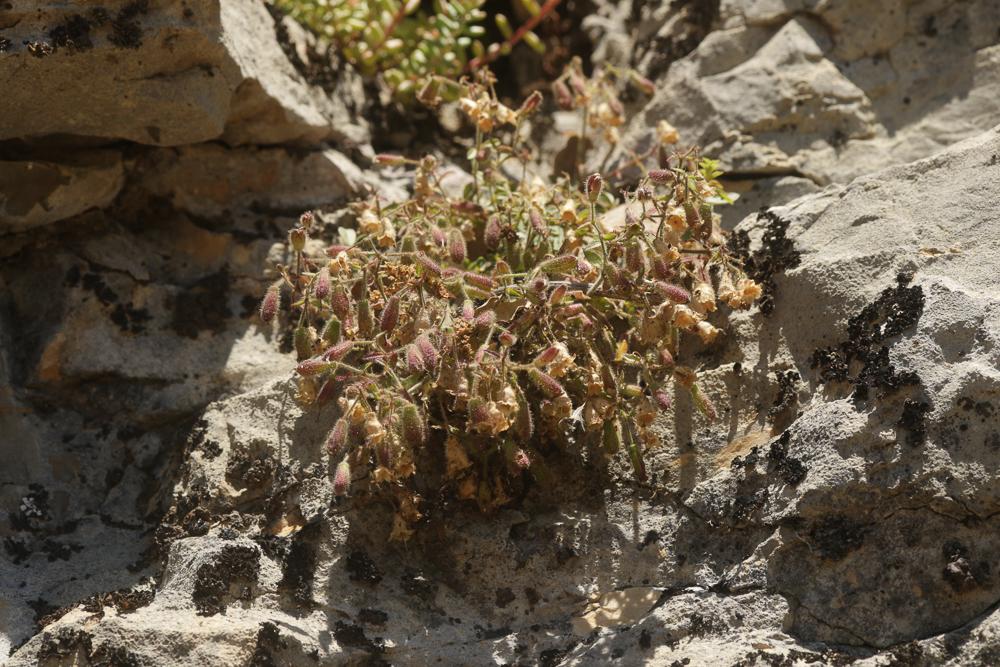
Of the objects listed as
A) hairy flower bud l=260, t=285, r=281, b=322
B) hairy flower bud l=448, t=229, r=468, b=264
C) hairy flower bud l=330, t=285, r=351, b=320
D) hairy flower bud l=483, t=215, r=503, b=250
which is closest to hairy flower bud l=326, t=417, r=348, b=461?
hairy flower bud l=330, t=285, r=351, b=320

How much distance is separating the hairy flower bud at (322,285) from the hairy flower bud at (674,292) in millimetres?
1086

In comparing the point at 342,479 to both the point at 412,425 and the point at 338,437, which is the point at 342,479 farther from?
the point at 412,425

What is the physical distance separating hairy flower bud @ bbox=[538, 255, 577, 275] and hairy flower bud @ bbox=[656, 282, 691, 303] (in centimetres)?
31

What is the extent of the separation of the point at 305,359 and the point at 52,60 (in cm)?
134

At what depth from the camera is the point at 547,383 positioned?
10.6ft

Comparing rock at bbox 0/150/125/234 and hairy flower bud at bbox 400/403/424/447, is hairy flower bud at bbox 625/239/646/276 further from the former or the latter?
rock at bbox 0/150/125/234

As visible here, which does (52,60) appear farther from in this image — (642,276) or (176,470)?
(642,276)

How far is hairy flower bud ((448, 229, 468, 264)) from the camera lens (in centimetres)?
367

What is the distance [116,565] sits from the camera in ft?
11.5

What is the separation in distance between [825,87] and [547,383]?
84.9 inches

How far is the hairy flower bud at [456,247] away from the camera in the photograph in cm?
367

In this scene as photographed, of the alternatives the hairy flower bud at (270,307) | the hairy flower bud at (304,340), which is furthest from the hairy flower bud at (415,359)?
the hairy flower bud at (270,307)

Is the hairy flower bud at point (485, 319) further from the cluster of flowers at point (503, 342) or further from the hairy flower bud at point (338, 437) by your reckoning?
the hairy flower bud at point (338, 437)

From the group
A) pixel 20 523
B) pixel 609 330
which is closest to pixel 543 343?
pixel 609 330
